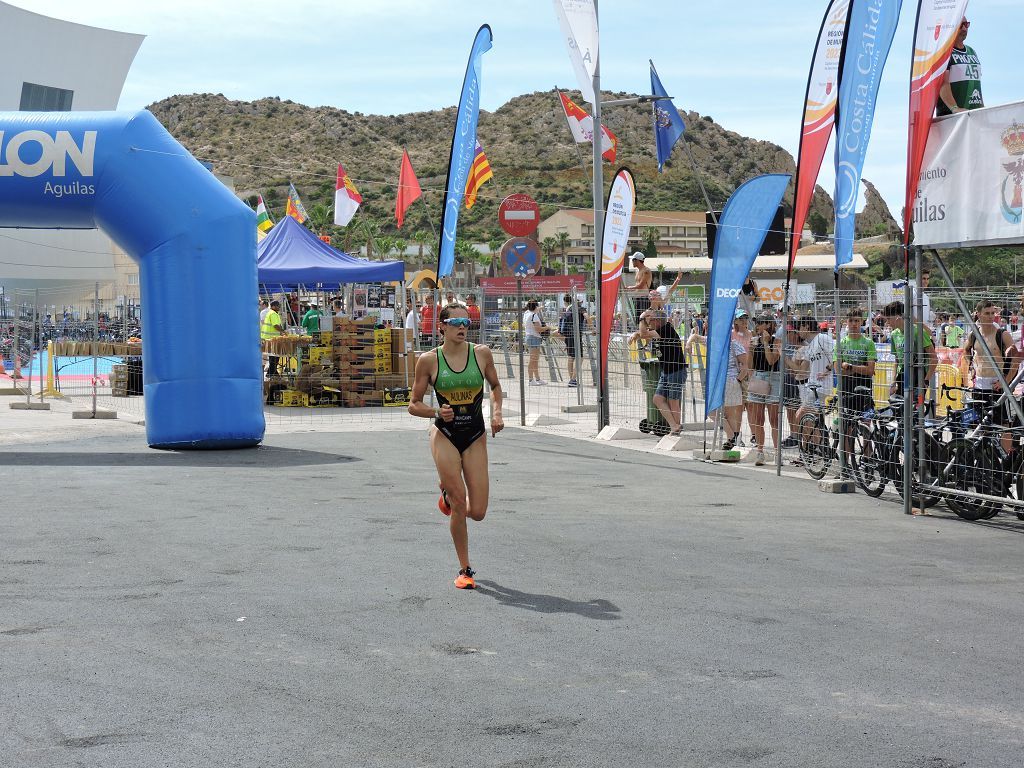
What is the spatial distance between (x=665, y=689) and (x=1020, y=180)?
5876mm

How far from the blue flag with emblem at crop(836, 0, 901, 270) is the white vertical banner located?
257 inches

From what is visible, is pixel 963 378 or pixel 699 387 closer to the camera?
pixel 963 378

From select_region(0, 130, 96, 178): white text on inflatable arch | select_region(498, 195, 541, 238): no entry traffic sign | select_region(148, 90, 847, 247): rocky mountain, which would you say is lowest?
select_region(498, 195, 541, 238): no entry traffic sign

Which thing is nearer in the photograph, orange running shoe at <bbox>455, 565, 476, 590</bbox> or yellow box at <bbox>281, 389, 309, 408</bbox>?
orange running shoe at <bbox>455, 565, 476, 590</bbox>

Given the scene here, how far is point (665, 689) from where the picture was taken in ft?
17.3

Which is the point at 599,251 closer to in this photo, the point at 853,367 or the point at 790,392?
the point at 790,392

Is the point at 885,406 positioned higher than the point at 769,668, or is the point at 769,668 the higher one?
the point at 885,406

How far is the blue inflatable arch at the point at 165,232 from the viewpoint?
14.9 m

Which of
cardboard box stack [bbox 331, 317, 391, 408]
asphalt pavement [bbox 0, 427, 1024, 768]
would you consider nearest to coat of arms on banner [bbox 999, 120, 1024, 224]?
asphalt pavement [bbox 0, 427, 1024, 768]

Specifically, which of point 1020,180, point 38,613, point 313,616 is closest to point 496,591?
point 313,616

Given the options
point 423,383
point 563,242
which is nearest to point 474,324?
point 423,383

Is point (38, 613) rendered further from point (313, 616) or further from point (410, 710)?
point (410, 710)

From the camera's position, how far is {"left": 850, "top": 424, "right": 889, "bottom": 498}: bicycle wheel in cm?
1133

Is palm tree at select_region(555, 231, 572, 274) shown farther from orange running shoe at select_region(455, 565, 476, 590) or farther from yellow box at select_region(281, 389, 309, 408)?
orange running shoe at select_region(455, 565, 476, 590)
